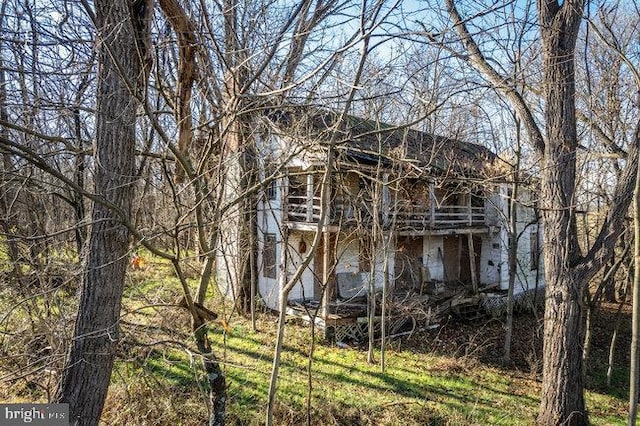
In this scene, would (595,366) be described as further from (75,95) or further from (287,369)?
(75,95)

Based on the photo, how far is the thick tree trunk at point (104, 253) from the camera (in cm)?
350

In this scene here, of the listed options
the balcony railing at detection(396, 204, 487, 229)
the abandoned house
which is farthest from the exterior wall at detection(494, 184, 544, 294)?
the balcony railing at detection(396, 204, 487, 229)

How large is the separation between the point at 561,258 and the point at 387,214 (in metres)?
4.50

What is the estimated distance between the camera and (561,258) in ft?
20.4

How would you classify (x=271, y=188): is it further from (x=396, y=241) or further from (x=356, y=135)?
(x=396, y=241)

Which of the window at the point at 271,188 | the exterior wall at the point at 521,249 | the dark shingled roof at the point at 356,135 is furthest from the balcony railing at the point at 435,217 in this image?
the window at the point at 271,188

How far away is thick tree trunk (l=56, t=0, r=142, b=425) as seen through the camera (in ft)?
11.5

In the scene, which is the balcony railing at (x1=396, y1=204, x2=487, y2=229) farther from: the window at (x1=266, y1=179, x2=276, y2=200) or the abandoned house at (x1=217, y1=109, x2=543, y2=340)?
the window at (x1=266, y1=179, x2=276, y2=200)

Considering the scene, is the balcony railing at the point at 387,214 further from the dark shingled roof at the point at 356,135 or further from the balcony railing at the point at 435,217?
the dark shingled roof at the point at 356,135

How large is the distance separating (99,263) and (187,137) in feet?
4.51

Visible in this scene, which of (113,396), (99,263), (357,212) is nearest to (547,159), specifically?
(357,212)

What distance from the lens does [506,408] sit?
767cm

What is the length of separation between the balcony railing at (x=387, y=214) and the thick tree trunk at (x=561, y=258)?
2556 millimetres

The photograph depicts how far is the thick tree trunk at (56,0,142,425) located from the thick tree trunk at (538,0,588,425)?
580 cm
